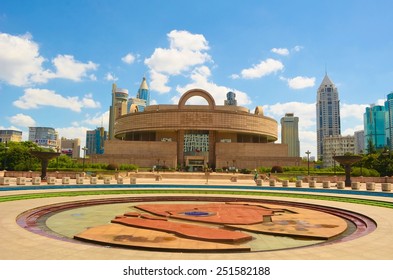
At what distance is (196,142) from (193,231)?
74.8 metres

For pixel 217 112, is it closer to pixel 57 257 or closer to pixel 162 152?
pixel 162 152

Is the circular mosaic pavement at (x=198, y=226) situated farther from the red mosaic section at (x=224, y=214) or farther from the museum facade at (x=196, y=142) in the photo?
the museum facade at (x=196, y=142)

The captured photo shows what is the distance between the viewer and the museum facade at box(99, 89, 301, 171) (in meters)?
76.2

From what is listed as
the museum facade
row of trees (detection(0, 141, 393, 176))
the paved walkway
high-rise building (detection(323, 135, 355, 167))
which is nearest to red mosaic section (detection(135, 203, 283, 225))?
the paved walkway

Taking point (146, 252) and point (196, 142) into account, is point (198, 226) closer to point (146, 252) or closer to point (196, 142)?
point (146, 252)

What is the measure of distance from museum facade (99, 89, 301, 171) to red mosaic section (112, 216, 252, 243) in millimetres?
63424

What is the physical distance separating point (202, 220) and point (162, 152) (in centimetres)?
6811

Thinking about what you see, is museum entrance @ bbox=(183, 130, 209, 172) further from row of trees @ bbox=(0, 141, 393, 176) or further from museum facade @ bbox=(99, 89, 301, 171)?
Result: row of trees @ bbox=(0, 141, 393, 176)

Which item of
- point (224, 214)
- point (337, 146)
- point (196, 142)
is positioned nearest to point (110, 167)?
point (196, 142)

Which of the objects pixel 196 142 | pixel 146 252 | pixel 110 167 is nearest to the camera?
pixel 146 252

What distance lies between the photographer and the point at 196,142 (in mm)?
84875

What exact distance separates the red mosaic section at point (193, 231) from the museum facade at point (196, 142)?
63.4 m

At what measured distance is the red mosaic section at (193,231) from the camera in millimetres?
9328
